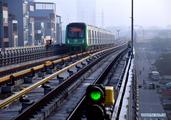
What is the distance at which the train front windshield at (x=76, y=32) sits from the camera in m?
44.6

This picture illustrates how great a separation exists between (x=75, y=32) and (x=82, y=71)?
70.3ft

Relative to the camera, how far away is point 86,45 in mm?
45188

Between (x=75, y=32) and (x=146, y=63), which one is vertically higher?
(x=75, y=32)

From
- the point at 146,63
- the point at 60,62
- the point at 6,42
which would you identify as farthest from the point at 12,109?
the point at 146,63

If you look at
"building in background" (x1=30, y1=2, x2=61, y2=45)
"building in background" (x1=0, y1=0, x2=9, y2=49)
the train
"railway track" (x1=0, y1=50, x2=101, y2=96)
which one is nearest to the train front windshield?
the train

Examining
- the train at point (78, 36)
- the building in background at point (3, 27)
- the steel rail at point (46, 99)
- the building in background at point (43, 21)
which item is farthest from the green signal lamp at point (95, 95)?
the building in background at point (43, 21)

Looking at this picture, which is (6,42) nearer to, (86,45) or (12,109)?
(86,45)

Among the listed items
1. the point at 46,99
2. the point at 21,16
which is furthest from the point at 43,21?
the point at 46,99

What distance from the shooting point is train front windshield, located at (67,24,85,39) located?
1758 inches

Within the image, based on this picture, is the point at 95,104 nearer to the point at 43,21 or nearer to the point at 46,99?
the point at 46,99

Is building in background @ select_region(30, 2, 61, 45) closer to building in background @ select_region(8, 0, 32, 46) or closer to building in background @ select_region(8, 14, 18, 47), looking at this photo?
building in background @ select_region(8, 0, 32, 46)

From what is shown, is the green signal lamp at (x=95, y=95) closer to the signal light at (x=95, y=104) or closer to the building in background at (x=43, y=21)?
the signal light at (x=95, y=104)

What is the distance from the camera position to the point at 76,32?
148 ft

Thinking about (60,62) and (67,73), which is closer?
(67,73)
